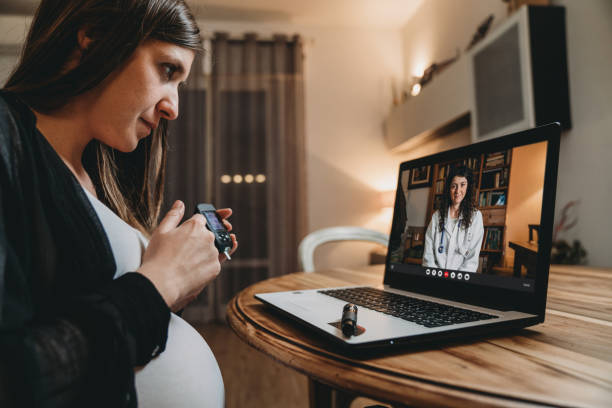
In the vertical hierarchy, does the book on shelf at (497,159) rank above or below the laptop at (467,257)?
above

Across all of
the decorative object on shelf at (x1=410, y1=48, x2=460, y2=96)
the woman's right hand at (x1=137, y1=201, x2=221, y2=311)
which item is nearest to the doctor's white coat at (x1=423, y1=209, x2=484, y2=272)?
the woman's right hand at (x1=137, y1=201, x2=221, y2=311)

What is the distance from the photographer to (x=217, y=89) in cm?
338

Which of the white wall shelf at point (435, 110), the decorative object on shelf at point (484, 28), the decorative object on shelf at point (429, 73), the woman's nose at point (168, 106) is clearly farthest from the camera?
Answer: the decorative object on shelf at point (429, 73)

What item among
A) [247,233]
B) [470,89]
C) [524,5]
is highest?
[524,5]

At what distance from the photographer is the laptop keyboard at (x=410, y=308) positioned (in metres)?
0.47

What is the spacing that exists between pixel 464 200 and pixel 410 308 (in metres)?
0.21

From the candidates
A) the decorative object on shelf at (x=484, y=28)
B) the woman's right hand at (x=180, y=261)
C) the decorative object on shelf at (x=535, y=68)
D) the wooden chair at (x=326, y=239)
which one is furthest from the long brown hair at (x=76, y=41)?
the decorative object on shelf at (x=484, y=28)

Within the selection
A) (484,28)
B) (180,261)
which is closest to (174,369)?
(180,261)

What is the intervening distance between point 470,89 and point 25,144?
238 cm

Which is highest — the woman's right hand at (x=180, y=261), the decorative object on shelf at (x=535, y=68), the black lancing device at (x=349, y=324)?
the decorative object on shelf at (x=535, y=68)

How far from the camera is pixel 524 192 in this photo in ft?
1.75

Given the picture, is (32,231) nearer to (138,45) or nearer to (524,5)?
(138,45)

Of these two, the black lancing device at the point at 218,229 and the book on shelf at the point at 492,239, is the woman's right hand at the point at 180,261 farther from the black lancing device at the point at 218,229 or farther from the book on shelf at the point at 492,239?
the book on shelf at the point at 492,239

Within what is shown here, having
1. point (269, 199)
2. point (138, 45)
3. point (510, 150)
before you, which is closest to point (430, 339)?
point (510, 150)
